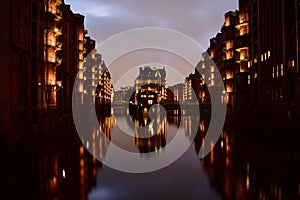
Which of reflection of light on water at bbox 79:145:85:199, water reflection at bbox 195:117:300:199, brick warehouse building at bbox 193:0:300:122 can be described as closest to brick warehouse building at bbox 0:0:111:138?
reflection of light on water at bbox 79:145:85:199

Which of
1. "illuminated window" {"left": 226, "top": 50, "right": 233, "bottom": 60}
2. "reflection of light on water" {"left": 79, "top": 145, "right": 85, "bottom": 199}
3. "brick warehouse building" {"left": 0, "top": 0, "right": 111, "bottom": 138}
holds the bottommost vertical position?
"reflection of light on water" {"left": 79, "top": 145, "right": 85, "bottom": 199}

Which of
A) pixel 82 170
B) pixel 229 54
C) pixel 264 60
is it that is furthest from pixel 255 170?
pixel 229 54

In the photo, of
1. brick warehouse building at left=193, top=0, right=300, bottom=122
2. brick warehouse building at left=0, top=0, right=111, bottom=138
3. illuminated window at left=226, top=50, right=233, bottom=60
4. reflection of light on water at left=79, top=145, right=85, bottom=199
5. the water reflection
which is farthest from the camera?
illuminated window at left=226, top=50, right=233, bottom=60

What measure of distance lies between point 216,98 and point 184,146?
75118mm

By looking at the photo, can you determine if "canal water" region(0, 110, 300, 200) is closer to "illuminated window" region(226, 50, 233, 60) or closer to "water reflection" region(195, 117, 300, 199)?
"water reflection" region(195, 117, 300, 199)

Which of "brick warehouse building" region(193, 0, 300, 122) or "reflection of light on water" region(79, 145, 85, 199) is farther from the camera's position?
"brick warehouse building" region(193, 0, 300, 122)

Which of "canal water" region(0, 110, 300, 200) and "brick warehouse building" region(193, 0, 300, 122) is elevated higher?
"brick warehouse building" region(193, 0, 300, 122)

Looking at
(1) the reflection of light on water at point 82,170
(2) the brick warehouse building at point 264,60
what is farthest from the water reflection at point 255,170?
(2) the brick warehouse building at point 264,60

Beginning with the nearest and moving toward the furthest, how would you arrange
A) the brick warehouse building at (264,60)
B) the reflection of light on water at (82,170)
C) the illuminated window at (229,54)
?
the reflection of light on water at (82,170)
the brick warehouse building at (264,60)
the illuminated window at (229,54)

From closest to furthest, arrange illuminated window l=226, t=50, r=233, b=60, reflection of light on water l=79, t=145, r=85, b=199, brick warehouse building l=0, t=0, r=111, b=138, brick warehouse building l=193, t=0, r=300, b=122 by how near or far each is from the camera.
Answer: reflection of light on water l=79, t=145, r=85, b=199, brick warehouse building l=0, t=0, r=111, b=138, brick warehouse building l=193, t=0, r=300, b=122, illuminated window l=226, t=50, r=233, b=60

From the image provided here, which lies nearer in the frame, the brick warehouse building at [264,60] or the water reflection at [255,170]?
the water reflection at [255,170]

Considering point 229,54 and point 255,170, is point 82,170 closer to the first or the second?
point 255,170

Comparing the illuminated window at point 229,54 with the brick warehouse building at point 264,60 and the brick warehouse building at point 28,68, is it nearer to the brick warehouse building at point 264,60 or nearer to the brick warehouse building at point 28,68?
the brick warehouse building at point 264,60

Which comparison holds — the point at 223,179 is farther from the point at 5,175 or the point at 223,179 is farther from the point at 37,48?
the point at 37,48
